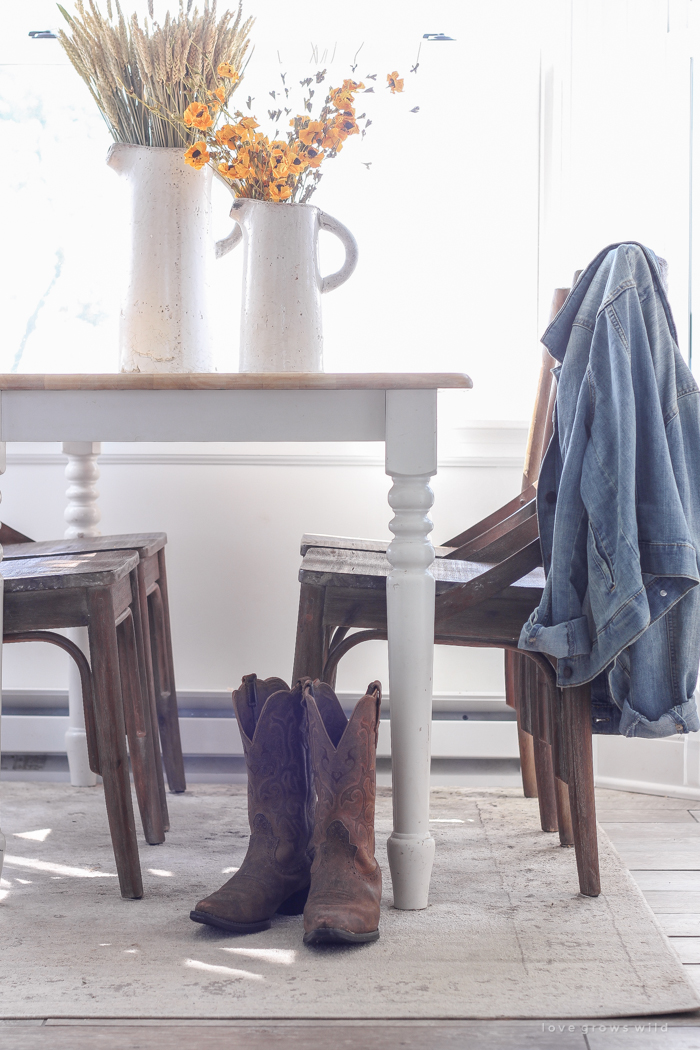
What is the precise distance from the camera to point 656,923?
4.33 feet

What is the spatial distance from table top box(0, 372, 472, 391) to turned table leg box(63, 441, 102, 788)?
0.65 m

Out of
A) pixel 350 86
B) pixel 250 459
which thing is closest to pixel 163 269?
pixel 350 86

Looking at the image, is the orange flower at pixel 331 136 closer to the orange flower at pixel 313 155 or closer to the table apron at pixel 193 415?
the orange flower at pixel 313 155

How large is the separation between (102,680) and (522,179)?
5.46 feet

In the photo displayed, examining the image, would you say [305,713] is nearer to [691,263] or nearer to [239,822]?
[239,822]

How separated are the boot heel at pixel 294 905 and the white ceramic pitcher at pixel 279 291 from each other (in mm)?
Answer: 835

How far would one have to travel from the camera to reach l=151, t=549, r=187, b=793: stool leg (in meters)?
1.90

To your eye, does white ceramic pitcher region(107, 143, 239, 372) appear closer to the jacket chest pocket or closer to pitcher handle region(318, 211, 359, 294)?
pitcher handle region(318, 211, 359, 294)

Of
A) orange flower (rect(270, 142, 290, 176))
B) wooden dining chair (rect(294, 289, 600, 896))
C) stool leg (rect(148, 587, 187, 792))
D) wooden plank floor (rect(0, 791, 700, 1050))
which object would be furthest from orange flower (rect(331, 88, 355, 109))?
wooden plank floor (rect(0, 791, 700, 1050))

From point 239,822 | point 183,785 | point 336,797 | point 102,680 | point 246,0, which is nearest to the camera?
point 336,797

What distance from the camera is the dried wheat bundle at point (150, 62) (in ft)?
5.22

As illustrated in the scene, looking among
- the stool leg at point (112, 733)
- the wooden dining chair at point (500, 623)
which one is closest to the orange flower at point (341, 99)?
the wooden dining chair at point (500, 623)

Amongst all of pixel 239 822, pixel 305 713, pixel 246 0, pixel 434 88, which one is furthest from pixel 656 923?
pixel 246 0

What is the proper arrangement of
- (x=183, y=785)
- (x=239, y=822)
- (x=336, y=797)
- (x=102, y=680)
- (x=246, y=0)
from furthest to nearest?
(x=246, y=0), (x=183, y=785), (x=239, y=822), (x=102, y=680), (x=336, y=797)
